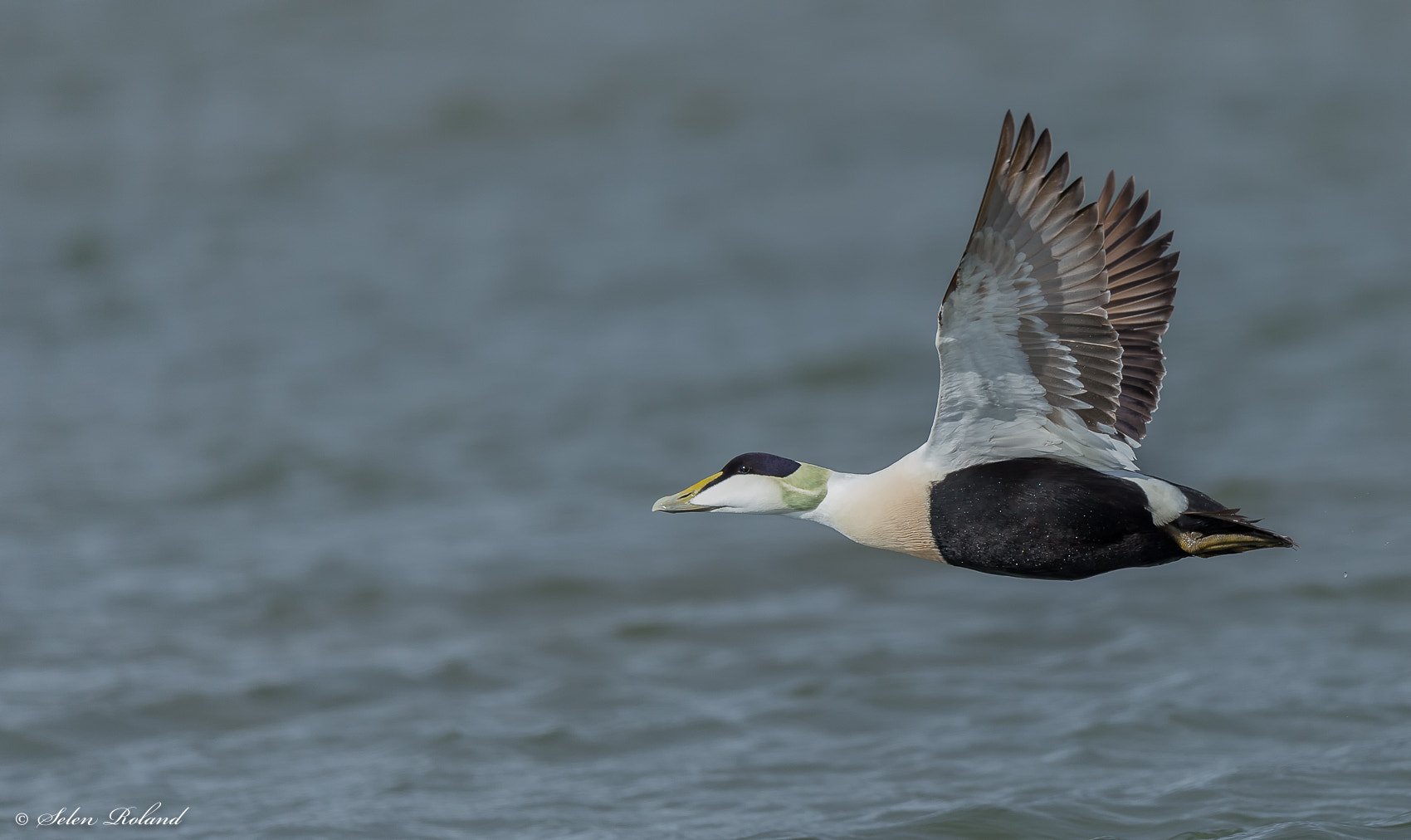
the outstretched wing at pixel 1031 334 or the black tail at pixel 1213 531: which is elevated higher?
the outstretched wing at pixel 1031 334

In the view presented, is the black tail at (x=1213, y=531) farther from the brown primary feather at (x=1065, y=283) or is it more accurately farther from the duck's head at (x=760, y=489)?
the duck's head at (x=760, y=489)

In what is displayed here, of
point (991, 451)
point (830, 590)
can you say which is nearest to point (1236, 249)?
point (830, 590)

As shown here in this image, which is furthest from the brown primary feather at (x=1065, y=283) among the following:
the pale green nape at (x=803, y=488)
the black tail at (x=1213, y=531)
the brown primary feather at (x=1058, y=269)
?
the pale green nape at (x=803, y=488)

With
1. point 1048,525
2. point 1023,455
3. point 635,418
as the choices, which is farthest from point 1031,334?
point 635,418

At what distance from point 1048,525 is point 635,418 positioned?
606cm

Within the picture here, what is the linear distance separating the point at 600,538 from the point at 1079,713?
3194 millimetres

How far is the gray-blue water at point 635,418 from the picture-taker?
22.8 feet

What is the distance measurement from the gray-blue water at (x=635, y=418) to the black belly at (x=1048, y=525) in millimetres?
1589

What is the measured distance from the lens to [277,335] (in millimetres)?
12031

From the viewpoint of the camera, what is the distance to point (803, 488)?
17.1 feet

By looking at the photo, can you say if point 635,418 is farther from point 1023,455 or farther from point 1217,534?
point 1217,534

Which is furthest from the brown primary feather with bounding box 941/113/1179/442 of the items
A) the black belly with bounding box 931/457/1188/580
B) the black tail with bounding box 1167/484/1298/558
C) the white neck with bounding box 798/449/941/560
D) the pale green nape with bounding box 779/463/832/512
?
the pale green nape with bounding box 779/463/832/512

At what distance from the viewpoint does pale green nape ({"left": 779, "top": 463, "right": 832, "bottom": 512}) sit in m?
5.22

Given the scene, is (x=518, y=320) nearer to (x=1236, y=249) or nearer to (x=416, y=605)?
(x=416, y=605)
